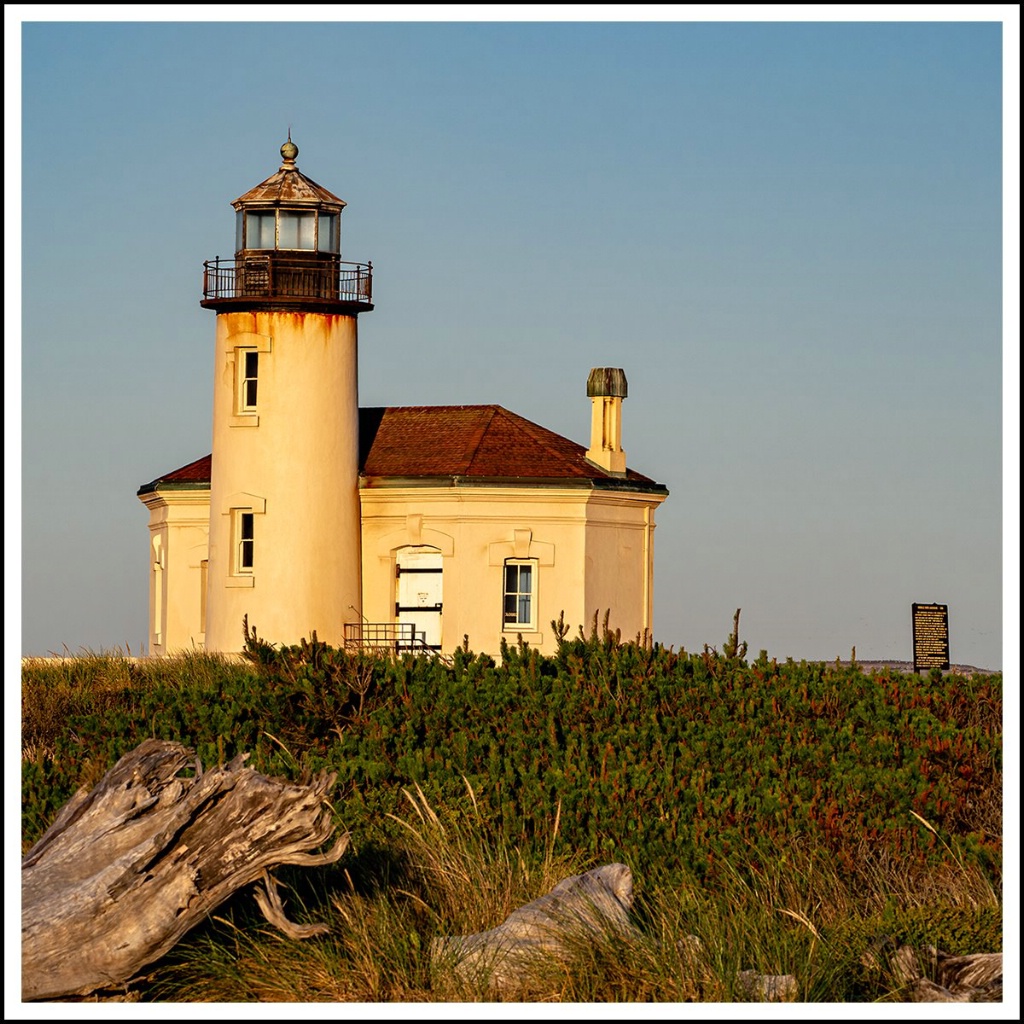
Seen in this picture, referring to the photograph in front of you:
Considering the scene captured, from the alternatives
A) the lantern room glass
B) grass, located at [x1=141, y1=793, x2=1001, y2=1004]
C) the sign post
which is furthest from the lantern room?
grass, located at [x1=141, y1=793, x2=1001, y2=1004]

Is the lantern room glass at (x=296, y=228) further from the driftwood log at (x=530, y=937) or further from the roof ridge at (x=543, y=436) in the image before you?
the driftwood log at (x=530, y=937)

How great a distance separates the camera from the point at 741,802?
1379cm

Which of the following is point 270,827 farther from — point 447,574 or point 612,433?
point 612,433

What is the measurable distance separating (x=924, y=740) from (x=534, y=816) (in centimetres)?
417

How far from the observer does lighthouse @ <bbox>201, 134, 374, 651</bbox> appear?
105 feet

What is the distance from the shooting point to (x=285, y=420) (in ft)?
106

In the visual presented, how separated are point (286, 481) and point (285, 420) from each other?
3.73ft

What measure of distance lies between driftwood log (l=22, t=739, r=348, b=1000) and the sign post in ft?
83.6

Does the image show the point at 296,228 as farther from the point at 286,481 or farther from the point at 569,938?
the point at 569,938

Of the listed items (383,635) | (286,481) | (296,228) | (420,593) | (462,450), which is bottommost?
(383,635)

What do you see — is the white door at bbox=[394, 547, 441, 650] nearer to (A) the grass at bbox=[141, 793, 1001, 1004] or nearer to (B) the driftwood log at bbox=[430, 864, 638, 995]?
(A) the grass at bbox=[141, 793, 1001, 1004]

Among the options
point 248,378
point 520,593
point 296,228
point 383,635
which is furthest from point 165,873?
point 296,228

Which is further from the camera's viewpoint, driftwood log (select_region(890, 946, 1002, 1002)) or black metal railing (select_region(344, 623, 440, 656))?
black metal railing (select_region(344, 623, 440, 656))

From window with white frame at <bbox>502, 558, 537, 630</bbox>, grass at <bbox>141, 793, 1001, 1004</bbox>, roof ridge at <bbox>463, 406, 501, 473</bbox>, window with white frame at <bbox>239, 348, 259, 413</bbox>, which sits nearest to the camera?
grass at <bbox>141, 793, 1001, 1004</bbox>
